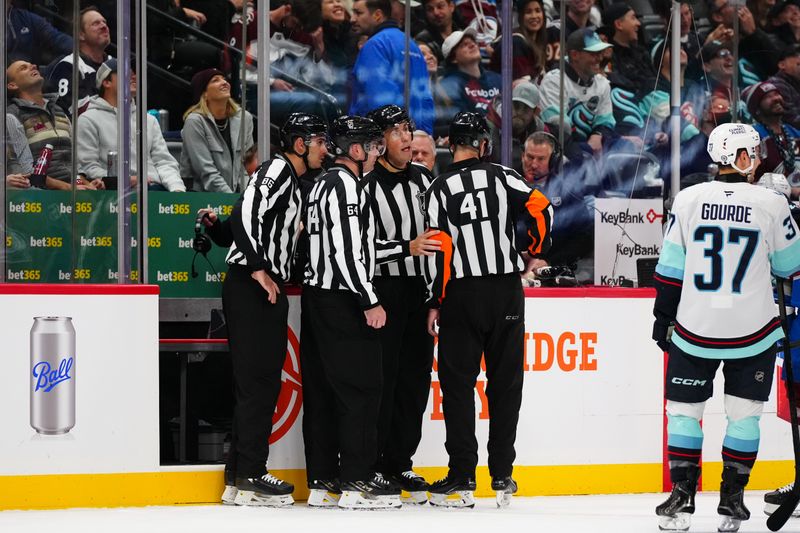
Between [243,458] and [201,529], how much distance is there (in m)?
0.57

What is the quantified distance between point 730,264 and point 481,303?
0.97 m

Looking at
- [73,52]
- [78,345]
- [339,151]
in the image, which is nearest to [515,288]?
[339,151]

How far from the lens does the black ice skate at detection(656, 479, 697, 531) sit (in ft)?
13.3

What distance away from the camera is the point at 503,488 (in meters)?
4.70

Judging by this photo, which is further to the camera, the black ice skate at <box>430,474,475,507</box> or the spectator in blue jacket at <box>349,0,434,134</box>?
the spectator in blue jacket at <box>349,0,434,134</box>

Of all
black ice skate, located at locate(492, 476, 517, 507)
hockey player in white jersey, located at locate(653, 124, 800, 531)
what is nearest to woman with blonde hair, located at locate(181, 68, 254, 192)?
black ice skate, located at locate(492, 476, 517, 507)

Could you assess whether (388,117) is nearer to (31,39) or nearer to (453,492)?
(453,492)

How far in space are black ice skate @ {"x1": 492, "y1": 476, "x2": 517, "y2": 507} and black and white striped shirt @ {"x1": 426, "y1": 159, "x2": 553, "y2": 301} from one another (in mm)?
722

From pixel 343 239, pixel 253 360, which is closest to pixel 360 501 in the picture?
pixel 253 360

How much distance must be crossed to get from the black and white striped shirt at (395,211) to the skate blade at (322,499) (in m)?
0.85

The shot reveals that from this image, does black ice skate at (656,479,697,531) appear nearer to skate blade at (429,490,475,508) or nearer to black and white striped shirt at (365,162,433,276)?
skate blade at (429,490,475,508)

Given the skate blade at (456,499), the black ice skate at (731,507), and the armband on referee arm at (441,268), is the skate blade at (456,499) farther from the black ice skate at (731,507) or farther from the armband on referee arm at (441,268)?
the black ice skate at (731,507)

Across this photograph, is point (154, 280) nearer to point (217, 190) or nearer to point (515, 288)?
point (217, 190)

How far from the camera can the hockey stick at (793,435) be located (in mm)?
4062
